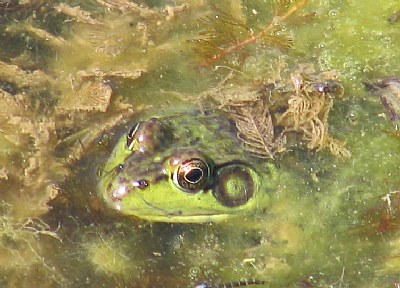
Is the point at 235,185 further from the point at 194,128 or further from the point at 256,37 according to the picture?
the point at 256,37

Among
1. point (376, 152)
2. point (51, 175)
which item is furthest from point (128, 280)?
point (376, 152)

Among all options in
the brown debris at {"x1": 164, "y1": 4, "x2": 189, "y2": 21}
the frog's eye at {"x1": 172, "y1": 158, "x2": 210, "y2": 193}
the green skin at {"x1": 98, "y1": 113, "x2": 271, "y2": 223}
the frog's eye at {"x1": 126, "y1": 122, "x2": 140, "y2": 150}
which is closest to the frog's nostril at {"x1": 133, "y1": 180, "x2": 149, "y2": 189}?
the green skin at {"x1": 98, "y1": 113, "x2": 271, "y2": 223}

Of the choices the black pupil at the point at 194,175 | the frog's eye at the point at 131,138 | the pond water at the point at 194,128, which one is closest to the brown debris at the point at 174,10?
the pond water at the point at 194,128

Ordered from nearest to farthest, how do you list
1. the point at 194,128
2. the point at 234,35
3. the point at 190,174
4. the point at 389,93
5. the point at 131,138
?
the point at 190,174, the point at 131,138, the point at 194,128, the point at 389,93, the point at 234,35

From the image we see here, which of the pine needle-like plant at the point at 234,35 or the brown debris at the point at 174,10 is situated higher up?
the brown debris at the point at 174,10

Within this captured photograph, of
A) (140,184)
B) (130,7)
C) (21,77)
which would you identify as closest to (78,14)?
(130,7)

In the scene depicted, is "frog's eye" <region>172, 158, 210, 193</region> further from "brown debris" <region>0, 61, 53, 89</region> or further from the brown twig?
"brown debris" <region>0, 61, 53, 89</region>

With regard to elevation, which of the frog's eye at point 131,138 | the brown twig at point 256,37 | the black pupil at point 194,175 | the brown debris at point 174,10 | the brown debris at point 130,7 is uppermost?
the brown debris at point 130,7

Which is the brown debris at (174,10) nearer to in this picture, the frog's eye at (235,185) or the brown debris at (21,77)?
the brown debris at (21,77)
